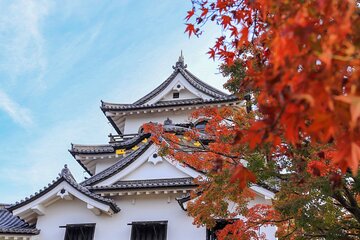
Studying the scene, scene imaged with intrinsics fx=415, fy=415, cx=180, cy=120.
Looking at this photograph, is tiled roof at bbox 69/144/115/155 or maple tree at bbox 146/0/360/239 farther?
tiled roof at bbox 69/144/115/155

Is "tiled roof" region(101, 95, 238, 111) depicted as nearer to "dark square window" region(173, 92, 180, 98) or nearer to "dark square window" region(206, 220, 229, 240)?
"dark square window" region(173, 92, 180, 98)

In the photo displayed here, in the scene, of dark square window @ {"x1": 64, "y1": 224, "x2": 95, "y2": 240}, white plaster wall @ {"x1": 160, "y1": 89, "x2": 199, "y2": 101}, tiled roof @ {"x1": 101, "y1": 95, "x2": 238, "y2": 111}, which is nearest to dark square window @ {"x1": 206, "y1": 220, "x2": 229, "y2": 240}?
dark square window @ {"x1": 64, "y1": 224, "x2": 95, "y2": 240}

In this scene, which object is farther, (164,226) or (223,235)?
(164,226)

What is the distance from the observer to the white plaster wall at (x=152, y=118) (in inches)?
843

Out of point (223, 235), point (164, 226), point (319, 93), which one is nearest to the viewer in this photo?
point (319, 93)

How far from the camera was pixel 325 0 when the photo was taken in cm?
309

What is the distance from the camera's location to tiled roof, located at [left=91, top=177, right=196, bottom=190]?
46.7 ft

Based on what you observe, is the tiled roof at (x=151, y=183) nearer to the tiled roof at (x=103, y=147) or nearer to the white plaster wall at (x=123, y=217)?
the white plaster wall at (x=123, y=217)

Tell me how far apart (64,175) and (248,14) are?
10610mm

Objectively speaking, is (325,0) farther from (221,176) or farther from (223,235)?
(223,235)

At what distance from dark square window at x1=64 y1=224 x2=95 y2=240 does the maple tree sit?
4.25 metres

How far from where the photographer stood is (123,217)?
14797mm

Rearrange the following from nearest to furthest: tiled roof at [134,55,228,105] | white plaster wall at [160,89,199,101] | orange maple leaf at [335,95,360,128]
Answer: orange maple leaf at [335,95,360,128] → tiled roof at [134,55,228,105] → white plaster wall at [160,89,199,101]

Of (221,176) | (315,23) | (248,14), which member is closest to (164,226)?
(221,176)
